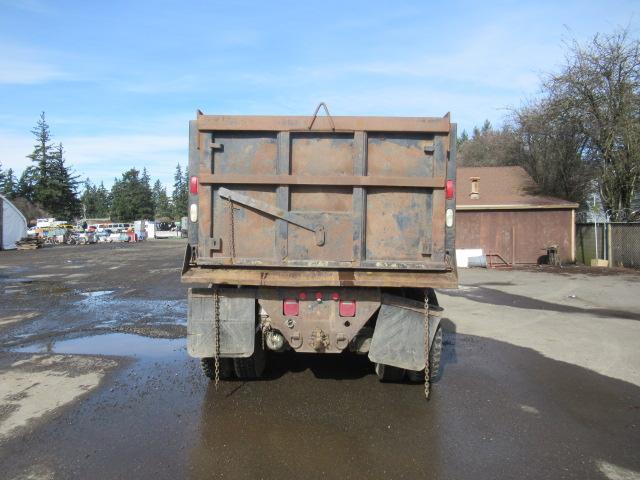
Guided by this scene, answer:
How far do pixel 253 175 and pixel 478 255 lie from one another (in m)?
18.6

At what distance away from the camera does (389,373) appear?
5441mm

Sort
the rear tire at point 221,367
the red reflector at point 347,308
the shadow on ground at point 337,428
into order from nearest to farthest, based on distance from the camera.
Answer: the shadow on ground at point 337,428, the red reflector at point 347,308, the rear tire at point 221,367

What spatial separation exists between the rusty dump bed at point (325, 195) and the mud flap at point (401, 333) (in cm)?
35

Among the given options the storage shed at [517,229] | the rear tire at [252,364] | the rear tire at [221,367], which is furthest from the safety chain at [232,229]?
the storage shed at [517,229]

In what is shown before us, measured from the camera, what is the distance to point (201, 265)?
15.4 feet

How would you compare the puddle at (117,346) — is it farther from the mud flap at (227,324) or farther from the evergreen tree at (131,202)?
the evergreen tree at (131,202)

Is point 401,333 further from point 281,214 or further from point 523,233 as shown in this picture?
point 523,233

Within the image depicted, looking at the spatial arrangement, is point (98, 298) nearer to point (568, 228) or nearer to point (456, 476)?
point (456, 476)

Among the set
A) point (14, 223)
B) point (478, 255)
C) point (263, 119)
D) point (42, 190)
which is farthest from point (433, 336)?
point (42, 190)

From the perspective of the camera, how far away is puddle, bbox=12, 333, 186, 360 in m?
6.74

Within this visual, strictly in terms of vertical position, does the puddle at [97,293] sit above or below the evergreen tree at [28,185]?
below

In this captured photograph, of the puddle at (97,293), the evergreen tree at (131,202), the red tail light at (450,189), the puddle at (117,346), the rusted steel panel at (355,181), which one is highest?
the evergreen tree at (131,202)

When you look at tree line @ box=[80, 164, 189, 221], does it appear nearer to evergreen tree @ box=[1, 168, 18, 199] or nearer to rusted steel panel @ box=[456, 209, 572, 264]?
evergreen tree @ box=[1, 168, 18, 199]

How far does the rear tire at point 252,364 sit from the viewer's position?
5.29 m
